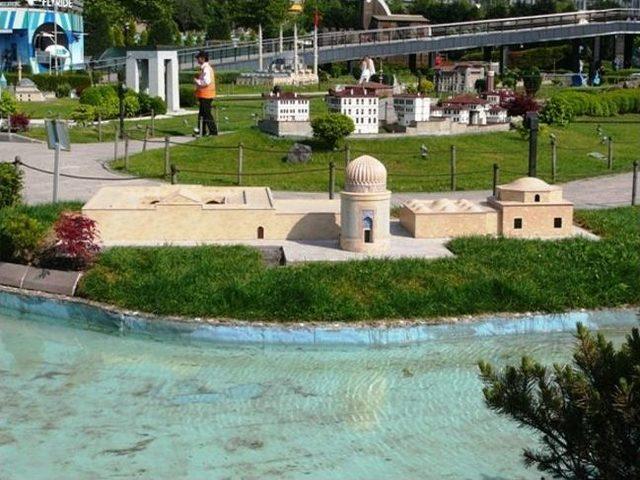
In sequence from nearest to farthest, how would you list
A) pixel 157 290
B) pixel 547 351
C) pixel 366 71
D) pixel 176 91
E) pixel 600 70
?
pixel 547 351 < pixel 157 290 < pixel 176 91 < pixel 366 71 < pixel 600 70

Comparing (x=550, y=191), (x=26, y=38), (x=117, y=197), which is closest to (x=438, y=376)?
(x=550, y=191)

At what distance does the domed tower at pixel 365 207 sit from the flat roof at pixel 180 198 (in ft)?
4.76

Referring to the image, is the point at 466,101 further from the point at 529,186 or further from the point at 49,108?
the point at 49,108

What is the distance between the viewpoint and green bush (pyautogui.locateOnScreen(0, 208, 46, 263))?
13.6 meters

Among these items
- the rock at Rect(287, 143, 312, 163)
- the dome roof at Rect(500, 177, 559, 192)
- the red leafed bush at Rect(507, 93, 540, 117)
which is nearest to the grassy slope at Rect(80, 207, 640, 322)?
the dome roof at Rect(500, 177, 559, 192)

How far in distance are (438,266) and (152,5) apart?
59513 mm

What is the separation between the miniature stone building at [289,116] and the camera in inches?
957

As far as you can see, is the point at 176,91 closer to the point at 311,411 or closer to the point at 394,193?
the point at 394,193

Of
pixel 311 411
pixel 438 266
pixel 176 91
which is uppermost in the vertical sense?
pixel 176 91

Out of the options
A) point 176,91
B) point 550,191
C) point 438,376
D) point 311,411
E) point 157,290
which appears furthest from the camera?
point 176,91

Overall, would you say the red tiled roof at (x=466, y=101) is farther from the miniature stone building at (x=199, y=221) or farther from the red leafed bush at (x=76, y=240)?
the red leafed bush at (x=76, y=240)

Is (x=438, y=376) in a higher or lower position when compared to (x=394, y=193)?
lower

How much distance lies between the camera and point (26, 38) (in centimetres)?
6462

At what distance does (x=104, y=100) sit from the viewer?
33062 millimetres
